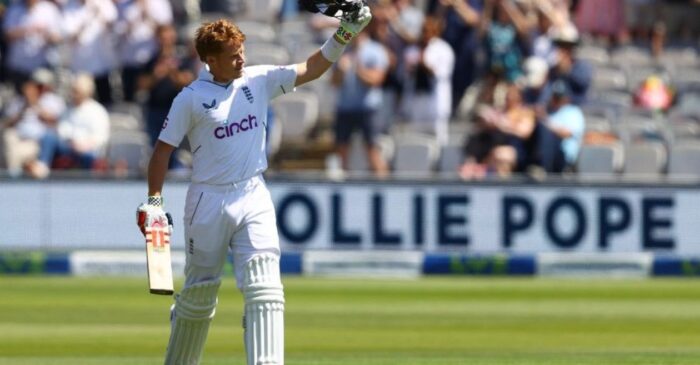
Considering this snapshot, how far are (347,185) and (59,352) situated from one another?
6.82 metres

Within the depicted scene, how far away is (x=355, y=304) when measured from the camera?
44.3 ft

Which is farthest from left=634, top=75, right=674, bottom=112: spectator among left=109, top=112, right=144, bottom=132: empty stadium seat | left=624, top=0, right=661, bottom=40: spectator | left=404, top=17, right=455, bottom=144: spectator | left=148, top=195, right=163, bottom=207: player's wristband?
left=148, top=195, right=163, bottom=207: player's wristband

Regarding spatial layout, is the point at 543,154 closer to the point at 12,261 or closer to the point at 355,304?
the point at 355,304

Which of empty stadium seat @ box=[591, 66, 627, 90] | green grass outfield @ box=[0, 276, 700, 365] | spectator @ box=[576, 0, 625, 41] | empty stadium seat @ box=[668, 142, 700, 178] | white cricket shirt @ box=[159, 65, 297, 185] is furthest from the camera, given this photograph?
spectator @ box=[576, 0, 625, 41]

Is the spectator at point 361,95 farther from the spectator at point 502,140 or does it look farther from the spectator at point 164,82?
the spectator at point 164,82

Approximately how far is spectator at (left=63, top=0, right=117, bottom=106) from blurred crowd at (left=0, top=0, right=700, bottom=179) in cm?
1

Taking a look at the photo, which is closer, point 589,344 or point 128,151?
point 589,344

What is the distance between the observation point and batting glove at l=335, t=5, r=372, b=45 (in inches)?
285

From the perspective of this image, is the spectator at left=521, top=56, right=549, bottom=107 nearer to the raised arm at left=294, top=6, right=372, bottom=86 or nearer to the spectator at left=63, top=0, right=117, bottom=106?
the spectator at left=63, top=0, right=117, bottom=106

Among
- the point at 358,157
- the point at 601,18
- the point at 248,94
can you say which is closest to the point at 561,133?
the point at 358,157

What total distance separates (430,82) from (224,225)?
10092mm


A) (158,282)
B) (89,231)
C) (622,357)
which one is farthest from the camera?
(89,231)

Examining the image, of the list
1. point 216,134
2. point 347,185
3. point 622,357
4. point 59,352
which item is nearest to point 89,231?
point 347,185

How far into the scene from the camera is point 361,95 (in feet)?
55.1
